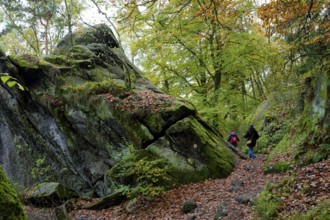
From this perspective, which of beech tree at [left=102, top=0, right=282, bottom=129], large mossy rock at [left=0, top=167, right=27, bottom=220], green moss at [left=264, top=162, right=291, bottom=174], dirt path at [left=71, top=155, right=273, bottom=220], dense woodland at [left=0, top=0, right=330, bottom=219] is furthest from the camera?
beech tree at [left=102, top=0, right=282, bottom=129]

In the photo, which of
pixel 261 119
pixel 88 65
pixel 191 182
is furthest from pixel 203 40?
pixel 191 182

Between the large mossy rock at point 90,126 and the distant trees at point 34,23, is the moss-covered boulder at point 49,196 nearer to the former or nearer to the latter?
the large mossy rock at point 90,126

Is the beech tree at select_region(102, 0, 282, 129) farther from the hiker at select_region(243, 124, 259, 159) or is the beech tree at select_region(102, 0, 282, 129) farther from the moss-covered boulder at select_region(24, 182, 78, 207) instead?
the moss-covered boulder at select_region(24, 182, 78, 207)

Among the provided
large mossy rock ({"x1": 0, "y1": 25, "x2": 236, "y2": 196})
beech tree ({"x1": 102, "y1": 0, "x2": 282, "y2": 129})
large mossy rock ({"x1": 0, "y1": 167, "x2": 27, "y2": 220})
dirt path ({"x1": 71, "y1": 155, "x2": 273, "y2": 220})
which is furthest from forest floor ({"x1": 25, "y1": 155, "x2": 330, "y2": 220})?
beech tree ({"x1": 102, "y1": 0, "x2": 282, "y2": 129})

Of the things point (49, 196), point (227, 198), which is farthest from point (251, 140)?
point (49, 196)

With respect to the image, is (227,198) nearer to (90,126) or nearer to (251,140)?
(251,140)

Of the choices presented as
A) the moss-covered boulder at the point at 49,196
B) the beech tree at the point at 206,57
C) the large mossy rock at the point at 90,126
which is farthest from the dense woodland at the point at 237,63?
the moss-covered boulder at the point at 49,196

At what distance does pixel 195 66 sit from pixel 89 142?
7.55 meters

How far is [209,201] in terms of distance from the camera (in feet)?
25.1

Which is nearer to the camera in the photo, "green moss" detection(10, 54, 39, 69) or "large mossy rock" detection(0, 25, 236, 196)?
"large mossy rock" detection(0, 25, 236, 196)

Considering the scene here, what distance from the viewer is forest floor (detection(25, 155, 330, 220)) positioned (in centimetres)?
542

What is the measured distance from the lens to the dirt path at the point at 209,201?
673 cm

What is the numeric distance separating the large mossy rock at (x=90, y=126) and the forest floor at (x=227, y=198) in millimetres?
786

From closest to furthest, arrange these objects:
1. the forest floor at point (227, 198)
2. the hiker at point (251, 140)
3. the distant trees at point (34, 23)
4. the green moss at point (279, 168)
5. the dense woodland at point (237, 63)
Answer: the forest floor at point (227, 198), the green moss at point (279, 168), the dense woodland at point (237, 63), the hiker at point (251, 140), the distant trees at point (34, 23)
